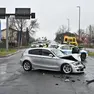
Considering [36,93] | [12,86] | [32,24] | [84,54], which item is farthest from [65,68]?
[32,24]

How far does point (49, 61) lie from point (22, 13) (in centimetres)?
2819

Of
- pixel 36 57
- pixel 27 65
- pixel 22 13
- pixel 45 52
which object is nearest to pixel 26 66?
pixel 27 65

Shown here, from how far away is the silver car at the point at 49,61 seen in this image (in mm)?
17059

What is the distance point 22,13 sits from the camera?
148 feet

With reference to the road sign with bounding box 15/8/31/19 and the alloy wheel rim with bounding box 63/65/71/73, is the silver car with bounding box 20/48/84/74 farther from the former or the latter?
the road sign with bounding box 15/8/31/19

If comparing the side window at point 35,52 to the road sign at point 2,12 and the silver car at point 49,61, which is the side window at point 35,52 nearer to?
the silver car at point 49,61

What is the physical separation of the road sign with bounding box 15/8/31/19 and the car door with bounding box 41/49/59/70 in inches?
1038

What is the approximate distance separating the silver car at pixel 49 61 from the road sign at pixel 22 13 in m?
25.4

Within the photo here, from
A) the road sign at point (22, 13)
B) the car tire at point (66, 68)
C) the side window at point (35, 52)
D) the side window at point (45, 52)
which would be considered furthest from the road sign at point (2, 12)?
the car tire at point (66, 68)

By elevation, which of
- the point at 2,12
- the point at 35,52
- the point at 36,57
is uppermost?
the point at 2,12

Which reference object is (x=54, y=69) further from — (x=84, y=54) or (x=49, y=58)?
(x=84, y=54)

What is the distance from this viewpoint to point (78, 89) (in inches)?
443

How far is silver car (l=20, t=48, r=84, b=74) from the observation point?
56.0ft

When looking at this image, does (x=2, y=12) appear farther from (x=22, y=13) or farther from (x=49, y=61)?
(x=49, y=61)
